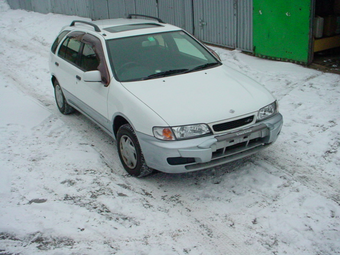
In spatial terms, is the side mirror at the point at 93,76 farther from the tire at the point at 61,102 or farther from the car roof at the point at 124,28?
the tire at the point at 61,102

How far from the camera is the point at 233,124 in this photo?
4.75 metres

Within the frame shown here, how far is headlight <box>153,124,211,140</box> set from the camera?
455cm

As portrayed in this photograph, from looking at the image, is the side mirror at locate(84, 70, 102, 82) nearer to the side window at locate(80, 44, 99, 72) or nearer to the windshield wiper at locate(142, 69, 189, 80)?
the side window at locate(80, 44, 99, 72)

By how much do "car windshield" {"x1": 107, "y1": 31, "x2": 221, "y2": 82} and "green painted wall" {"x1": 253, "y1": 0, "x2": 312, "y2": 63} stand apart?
139 inches

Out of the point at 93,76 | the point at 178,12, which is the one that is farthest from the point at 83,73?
the point at 178,12

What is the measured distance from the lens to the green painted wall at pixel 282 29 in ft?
28.7

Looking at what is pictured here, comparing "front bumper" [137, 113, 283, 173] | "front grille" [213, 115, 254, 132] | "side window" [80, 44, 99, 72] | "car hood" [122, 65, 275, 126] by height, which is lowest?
"front bumper" [137, 113, 283, 173]

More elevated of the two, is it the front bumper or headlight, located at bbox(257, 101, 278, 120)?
headlight, located at bbox(257, 101, 278, 120)

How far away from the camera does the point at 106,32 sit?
6.07 meters

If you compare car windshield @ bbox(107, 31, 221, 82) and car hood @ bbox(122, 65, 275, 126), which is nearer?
car hood @ bbox(122, 65, 275, 126)

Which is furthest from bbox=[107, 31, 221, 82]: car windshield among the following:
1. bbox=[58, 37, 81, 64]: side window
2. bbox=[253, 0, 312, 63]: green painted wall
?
bbox=[253, 0, 312, 63]: green painted wall

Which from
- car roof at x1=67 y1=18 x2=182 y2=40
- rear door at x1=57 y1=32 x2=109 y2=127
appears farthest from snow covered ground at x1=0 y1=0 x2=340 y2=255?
car roof at x1=67 y1=18 x2=182 y2=40

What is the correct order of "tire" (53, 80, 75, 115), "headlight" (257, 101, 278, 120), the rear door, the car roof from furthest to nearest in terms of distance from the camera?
"tire" (53, 80, 75, 115) < the car roof < the rear door < "headlight" (257, 101, 278, 120)

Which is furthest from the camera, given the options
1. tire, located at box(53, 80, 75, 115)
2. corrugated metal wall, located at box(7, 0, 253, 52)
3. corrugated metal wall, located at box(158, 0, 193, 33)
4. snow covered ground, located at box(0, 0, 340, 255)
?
corrugated metal wall, located at box(158, 0, 193, 33)
